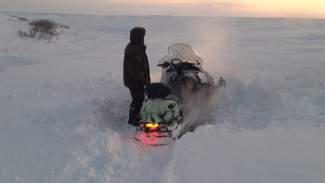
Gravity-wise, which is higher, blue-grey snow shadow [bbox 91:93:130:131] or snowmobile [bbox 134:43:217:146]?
snowmobile [bbox 134:43:217:146]

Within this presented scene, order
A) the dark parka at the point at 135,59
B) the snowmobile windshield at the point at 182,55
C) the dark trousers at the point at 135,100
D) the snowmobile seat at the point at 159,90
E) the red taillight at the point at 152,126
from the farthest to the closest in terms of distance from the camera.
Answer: the snowmobile windshield at the point at 182,55
the dark trousers at the point at 135,100
the dark parka at the point at 135,59
the snowmobile seat at the point at 159,90
the red taillight at the point at 152,126

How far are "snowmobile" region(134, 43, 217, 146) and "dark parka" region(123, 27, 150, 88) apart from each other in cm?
54

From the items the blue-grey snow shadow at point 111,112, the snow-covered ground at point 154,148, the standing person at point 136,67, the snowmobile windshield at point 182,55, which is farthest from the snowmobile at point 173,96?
the blue-grey snow shadow at point 111,112

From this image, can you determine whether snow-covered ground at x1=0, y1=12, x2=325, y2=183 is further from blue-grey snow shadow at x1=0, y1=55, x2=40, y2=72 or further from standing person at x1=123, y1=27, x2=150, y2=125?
blue-grey snow shadow at x1=0, y1=55, x2=40, y2=72

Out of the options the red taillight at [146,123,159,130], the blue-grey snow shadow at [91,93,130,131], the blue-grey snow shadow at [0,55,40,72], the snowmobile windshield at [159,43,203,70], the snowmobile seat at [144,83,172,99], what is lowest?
the blue-grey snow shadow at [0,55,40,72]

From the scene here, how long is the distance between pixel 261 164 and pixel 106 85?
490 cm

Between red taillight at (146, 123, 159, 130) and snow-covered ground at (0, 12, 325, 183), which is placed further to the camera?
red taillight at (146, 123, 159, 130)

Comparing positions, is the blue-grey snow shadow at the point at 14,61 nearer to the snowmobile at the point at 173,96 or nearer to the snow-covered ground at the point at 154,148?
the snow-covered ground at the point at 154,148

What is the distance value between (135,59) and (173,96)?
3.21 feet

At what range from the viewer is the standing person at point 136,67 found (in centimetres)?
556

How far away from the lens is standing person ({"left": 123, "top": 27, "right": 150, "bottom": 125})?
5559mm

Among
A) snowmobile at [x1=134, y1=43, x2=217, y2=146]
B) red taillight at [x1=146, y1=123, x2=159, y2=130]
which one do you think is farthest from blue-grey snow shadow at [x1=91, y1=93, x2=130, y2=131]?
red taillight at [x1=146, y1=123, x2=159, y2=130]

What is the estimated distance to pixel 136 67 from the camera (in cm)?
558

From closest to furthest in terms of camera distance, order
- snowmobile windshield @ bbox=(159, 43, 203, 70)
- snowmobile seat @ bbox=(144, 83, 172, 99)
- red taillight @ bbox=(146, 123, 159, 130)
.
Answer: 1. red taillight @ bbox=(146, 123, 159, 130)
2. snowmobile seat @ bbox=(144, 83, 172, 99)
3. snowmobile windshield @ bbox=(159, 43, 203, 70)
